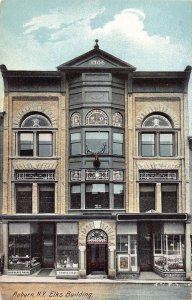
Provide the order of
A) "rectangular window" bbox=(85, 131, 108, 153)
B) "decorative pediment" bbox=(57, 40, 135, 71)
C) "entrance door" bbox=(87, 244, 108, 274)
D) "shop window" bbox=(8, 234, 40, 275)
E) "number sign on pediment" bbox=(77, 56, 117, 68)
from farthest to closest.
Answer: "rectangular window" bbox=(85, 131, 108, 153) → "entrance door" bbox=(87, 244, 108, 274) → "shop window" bbox=(8, 234, 40, 275) → "number sign on pediment" bbox=(77, 56, 117, 68) → "decorative pediment" bbox=(57, 40, 135, 71)

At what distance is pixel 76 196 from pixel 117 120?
9.59ft

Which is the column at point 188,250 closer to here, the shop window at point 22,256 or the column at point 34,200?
the shop window at point 22,256

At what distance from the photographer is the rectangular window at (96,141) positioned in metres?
15.5

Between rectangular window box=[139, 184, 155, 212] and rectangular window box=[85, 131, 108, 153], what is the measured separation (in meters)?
1.94

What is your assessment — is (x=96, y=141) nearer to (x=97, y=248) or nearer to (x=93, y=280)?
(x=97, y=248)

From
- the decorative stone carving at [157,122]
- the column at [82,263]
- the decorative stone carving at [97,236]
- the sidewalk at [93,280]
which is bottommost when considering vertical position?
the sidewalk at [93,280]

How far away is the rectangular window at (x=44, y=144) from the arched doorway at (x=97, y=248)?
3.07 meters

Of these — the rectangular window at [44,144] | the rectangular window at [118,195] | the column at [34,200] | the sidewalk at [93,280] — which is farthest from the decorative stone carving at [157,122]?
the sidewalk at [93,280]

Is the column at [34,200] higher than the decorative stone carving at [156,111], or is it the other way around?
the decorative stone carving at [156,111]

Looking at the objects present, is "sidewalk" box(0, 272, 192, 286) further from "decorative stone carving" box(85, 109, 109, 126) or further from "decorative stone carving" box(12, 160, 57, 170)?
"decorative stone carving" box(85, 109, 109, 126)

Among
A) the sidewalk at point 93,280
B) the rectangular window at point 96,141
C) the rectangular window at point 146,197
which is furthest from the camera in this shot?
the rectangular window at point 146,197

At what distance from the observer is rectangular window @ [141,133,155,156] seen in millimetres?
15703

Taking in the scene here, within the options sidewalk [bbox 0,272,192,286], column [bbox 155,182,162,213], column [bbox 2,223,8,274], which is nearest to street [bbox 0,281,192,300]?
sidewalk [bbox 0,272,192,286]

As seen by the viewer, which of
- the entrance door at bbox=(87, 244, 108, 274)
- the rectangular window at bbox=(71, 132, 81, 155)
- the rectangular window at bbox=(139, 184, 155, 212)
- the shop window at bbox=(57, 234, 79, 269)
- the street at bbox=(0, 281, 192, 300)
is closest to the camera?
the street at bbox=(0, 281, 192, 300)
